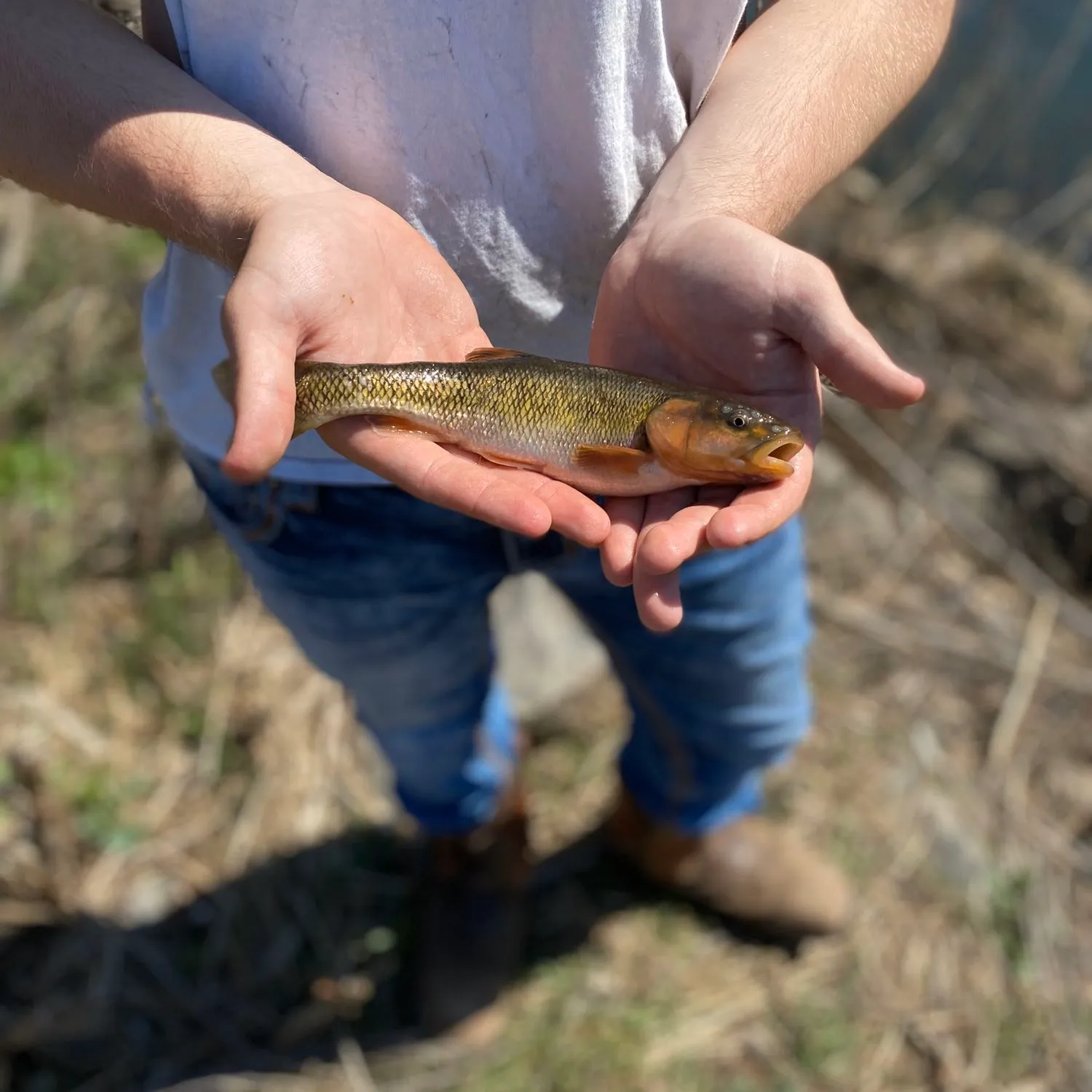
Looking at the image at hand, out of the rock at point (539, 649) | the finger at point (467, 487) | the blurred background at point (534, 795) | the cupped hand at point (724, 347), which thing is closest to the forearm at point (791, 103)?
the cupped hand at point (724, 347)

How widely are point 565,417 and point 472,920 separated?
198 centimetres

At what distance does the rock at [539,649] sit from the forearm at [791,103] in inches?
90.6

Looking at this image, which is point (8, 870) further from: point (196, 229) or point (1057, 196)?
point (1057, 196)

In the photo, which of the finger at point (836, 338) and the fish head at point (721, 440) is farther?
the fish head at point (721, 440)

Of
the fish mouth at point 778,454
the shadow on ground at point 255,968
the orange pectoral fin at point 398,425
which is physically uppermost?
the fish mouth at point 778,454

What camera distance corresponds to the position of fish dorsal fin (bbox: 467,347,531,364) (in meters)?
2.26

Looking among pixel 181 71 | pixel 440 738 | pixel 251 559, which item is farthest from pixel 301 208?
pixel 440 738

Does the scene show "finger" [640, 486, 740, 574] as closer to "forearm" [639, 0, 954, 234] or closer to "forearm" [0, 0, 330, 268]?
"forearm" [639, 0, 954, 234]

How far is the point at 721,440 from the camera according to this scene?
2070 mm

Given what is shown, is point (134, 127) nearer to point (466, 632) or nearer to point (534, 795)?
point (466, 632)

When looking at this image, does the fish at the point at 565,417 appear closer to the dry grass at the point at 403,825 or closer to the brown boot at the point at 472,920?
the brown boot at the point at 472,920

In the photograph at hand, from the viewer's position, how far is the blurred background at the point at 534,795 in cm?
342

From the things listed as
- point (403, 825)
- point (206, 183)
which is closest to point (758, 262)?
point (206, 183)

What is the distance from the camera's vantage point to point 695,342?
2.21 metres
